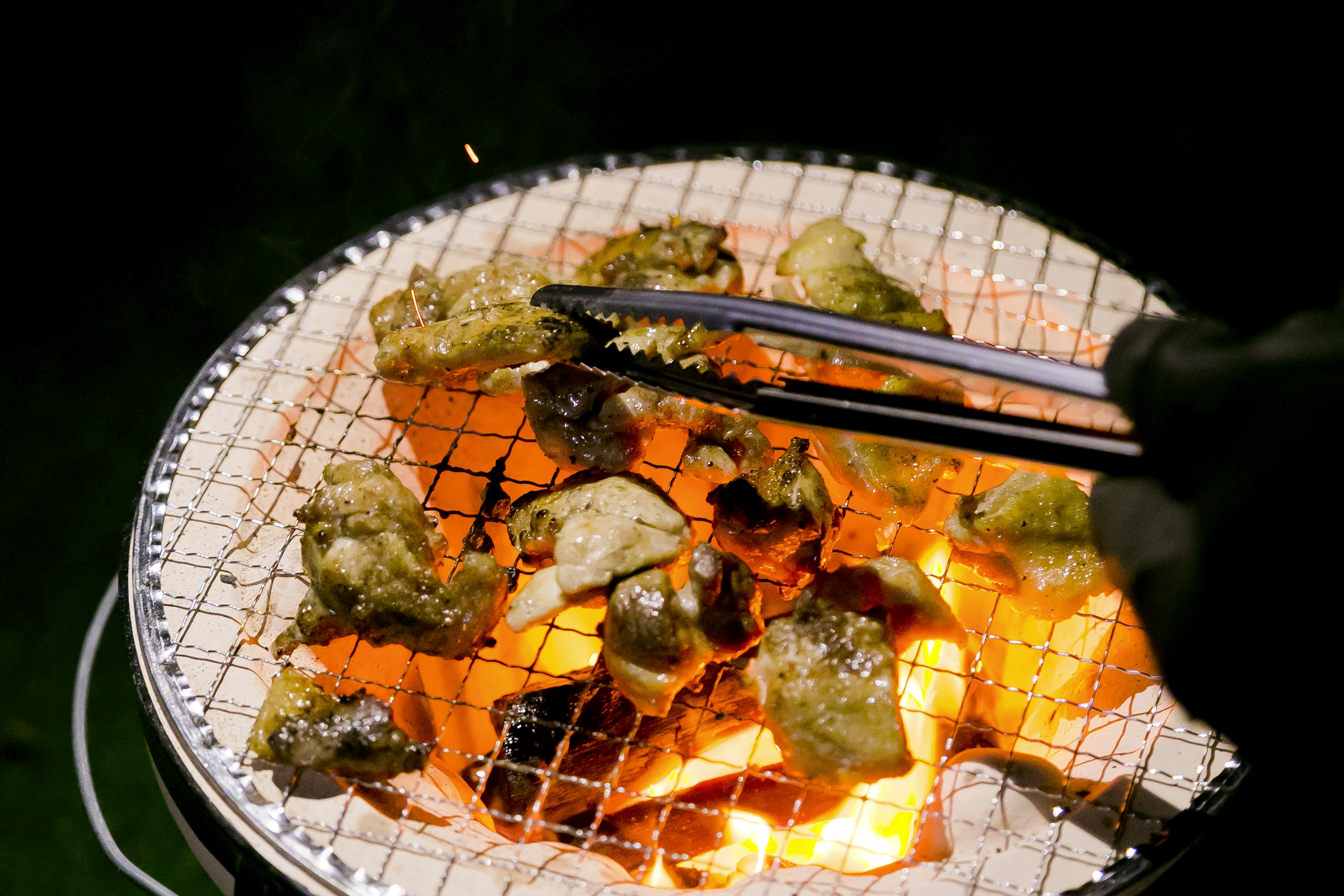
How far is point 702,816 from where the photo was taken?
2.90m

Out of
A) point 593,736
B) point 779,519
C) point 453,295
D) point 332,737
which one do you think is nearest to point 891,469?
point 779,519

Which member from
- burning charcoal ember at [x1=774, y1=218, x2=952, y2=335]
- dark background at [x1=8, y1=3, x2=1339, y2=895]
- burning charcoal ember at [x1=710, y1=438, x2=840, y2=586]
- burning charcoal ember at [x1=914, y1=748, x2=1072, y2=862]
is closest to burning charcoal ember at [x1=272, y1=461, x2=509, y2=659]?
burning charcoal ember at [x1=710, y1=438, x2=840, y2=586]

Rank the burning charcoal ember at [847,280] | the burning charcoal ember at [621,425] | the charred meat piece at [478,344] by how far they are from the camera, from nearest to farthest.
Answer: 1. the charred meat piece at [478,344]
2. the burning charcoal ember at [621,425]
3. the burning charcoal ember at [847,280]

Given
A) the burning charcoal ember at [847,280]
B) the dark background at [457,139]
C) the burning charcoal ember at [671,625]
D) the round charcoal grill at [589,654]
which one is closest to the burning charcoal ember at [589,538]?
the burning charcoal ember at [671,625]

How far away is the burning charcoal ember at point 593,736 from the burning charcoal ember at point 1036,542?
2.46 feet

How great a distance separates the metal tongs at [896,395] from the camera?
1911 mm

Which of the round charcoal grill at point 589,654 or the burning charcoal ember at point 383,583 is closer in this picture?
the round charcoal grill at point 589,654

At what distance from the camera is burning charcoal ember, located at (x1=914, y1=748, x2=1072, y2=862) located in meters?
2.30

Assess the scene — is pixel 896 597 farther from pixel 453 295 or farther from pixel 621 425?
pixel 453 295

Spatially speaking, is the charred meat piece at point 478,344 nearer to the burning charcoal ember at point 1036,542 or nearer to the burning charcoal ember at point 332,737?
the burning charcoal ember at point 332,737

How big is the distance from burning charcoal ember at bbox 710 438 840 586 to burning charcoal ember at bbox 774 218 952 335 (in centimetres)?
53

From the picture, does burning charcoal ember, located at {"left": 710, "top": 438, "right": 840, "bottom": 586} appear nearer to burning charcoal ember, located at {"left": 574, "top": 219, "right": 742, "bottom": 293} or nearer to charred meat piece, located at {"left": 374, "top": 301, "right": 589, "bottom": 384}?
charred meat piece, located at {"left": 374, "top": 301, "right": 589, "bottom": 384}

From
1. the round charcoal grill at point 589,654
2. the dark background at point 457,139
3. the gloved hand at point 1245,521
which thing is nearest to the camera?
the gloved hand at point 1245,521

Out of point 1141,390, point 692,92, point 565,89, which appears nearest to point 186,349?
point 565,89
